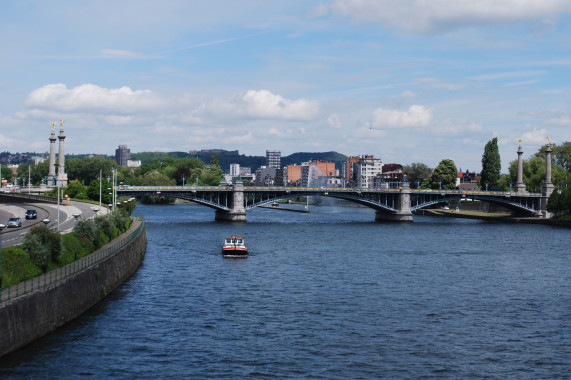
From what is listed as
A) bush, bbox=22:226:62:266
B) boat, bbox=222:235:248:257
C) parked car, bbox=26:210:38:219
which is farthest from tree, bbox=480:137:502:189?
bush, bbox=22:226:62:266

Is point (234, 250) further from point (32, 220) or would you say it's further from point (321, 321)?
point (321, 321)

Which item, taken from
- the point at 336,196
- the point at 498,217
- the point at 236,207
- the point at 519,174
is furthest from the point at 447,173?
the point at 236,207

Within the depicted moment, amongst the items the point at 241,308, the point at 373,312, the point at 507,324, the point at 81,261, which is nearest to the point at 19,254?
the point at 81,261

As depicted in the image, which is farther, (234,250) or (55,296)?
(234,250)

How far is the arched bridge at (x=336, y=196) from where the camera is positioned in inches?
5251

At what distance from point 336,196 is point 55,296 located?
366 ft

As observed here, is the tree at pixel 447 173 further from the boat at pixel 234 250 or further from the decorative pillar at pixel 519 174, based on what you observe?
the boat at pixel 234 250

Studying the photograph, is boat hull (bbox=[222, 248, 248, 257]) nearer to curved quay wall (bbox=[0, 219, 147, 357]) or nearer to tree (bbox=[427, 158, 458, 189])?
curved quay wall (bbox=[0, 219, 147, 357])

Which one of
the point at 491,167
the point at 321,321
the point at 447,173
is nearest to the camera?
the point at 321,321

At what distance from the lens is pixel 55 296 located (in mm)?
37812

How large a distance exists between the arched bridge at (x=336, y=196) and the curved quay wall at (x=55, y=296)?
76438 mm

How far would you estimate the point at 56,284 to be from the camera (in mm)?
37875

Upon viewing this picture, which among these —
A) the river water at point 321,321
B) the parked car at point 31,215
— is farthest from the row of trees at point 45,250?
the parked car at point 31,215

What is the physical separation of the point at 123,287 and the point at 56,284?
1694cm
